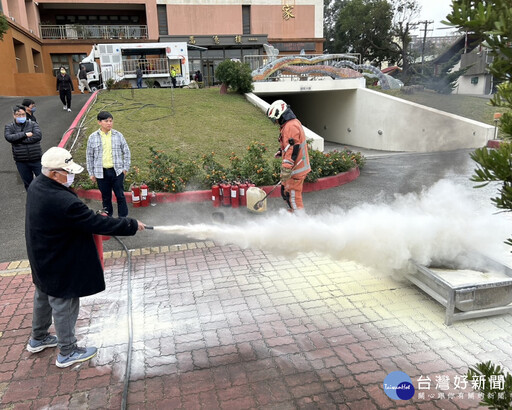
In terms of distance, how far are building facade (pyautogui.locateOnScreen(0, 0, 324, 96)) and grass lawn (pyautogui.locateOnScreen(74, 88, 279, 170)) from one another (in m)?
14.5

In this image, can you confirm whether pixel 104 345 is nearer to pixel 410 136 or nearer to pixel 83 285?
pixel 83 285

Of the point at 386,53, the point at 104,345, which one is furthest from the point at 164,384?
the point at 386,53

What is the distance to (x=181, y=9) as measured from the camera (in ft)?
114

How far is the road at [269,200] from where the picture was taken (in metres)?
7.15

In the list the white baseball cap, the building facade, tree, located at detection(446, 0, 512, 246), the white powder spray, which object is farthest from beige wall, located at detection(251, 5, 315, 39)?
tree, located at detection(446, 0, 512, 246)

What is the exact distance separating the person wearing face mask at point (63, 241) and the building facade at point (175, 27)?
100ft

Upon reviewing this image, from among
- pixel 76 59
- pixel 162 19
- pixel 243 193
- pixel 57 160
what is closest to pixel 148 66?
pixel 162 19

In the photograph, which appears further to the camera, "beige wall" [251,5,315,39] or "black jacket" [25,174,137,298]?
"beige wall" [251,5,315,39]

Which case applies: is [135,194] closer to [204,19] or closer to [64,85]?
[64,85]

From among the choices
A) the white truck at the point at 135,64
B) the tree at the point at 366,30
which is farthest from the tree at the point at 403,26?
the white truck at the point at 135,64

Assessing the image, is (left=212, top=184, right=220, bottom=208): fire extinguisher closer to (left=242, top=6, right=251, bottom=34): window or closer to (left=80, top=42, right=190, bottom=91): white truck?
(left=80, top=42, right=190, bottom=91): white truck

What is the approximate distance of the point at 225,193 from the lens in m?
8.55

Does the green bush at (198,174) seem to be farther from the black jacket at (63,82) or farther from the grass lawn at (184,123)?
the black jacket at (63,82)

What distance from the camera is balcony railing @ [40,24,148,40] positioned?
3300cm
